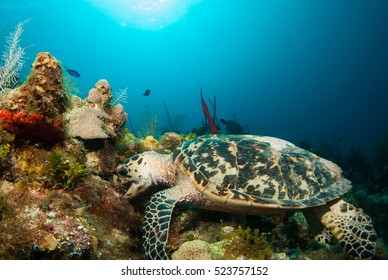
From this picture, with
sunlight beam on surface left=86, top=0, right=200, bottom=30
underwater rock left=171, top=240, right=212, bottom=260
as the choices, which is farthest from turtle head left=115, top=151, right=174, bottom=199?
sunlight beam on surface left=86, top=0, right=200, bottom=30

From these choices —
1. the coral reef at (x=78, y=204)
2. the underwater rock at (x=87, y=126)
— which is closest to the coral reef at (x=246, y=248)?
the coral reef at (x=78, y=204)

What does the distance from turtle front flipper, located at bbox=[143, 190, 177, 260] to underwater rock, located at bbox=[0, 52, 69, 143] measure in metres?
2.00

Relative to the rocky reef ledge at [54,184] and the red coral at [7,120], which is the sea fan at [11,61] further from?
the red coral at [7,120]

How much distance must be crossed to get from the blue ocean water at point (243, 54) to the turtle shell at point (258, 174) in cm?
4726

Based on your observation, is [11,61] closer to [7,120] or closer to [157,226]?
[7,120]

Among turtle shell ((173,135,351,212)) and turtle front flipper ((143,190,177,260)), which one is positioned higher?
turtle shell ((173,135,351,212))

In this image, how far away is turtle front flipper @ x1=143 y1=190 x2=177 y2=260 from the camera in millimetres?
3594

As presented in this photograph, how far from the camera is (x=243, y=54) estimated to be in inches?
5842

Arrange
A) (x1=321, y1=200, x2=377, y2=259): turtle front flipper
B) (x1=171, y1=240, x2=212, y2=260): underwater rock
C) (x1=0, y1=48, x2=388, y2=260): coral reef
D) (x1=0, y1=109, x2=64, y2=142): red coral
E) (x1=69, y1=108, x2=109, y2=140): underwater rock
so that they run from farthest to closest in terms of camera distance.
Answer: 1. (x1=69, y1=108, x2=109, y2=140): underwater rock
2. (x1=321, y1=200, x2=377, y2=259): turtle front flipper
3. (x1=0, y1=109, x2=64, y2=142): red coral
4. (x1=171, y1=240, x2=212, y2=260): underwater rock
5. (x1=0, y1=48, x2=388, y2=260): coral reef

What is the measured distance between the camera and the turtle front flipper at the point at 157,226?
141 inches

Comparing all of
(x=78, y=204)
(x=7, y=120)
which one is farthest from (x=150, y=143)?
(x=7, y=120)

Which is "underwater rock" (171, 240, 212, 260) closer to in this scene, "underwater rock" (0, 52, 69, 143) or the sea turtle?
the sea turtle
